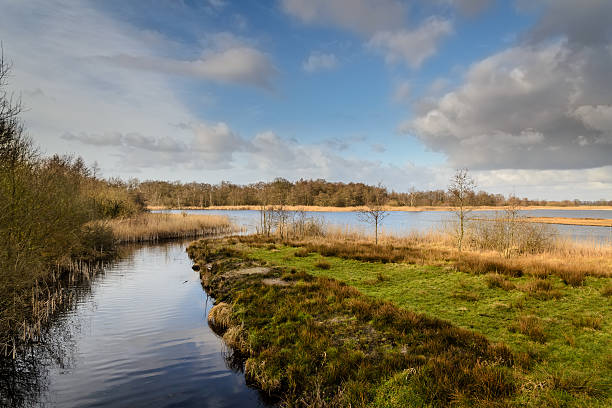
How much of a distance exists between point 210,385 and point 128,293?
30.3 feet

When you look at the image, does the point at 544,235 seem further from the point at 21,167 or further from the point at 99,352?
the point at 21,167

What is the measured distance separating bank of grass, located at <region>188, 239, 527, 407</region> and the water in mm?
672

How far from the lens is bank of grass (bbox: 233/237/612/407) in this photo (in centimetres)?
449

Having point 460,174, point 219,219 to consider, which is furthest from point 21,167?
point 219,219

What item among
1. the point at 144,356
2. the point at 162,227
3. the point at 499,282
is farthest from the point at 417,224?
the point at 144,356

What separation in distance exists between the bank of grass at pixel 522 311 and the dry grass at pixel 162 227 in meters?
21.9

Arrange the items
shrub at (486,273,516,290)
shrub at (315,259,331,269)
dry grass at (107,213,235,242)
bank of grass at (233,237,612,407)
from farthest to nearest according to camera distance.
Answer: dry grass at (107,213,235,242), shrub at (315,259,331,269), shrub at (486,273,516,290), bank of grass at (233,237,612,407)

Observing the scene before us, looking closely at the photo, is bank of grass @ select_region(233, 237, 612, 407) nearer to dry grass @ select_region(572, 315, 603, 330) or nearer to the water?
dry grass @ select_region(572, 315, 603, 330)

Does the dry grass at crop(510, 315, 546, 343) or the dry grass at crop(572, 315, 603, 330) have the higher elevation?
the dry grass at crop(572, 315, 603, 330)

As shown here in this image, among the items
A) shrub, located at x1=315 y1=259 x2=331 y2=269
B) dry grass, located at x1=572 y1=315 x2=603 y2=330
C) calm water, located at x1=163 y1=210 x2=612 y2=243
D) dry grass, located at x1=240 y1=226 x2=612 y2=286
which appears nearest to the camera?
dry grass, located at x1=572 y1=315 x2=603 y2=330

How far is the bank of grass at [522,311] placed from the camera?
449cm

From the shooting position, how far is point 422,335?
6.27 m

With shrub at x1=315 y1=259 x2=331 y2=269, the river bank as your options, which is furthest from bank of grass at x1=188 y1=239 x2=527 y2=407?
shrub at x1=315 y1=259 x2=331 y2=269

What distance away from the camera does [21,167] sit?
11.6 meters
